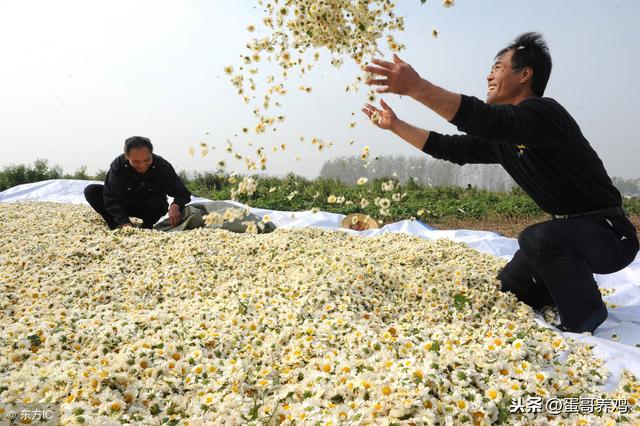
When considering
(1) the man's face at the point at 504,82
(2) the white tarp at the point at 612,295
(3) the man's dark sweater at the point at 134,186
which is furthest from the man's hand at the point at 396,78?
(3) the man's dark sweater at the point at 134,186

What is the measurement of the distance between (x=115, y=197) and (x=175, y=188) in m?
0.96

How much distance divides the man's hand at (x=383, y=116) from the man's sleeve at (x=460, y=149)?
1.47ft

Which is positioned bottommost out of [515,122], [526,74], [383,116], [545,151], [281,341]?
[281,341]

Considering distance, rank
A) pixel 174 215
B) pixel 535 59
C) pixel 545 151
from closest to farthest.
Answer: pixel 545 151 → pixel 535 59 → pixel 174 215

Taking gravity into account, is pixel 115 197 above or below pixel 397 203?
above

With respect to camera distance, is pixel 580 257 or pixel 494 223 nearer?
pixel 580 257

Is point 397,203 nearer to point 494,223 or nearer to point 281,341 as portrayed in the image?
point 494,223

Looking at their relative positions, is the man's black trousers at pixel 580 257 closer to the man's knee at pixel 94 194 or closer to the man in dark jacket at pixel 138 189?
the man in dark jacket at pixel 138 189

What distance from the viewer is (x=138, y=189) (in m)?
7.39

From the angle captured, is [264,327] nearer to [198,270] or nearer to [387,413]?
[387,413]

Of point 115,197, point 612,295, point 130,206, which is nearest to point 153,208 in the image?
point 130,206

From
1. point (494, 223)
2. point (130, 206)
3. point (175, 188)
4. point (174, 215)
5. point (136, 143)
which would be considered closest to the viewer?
point (136, 143)

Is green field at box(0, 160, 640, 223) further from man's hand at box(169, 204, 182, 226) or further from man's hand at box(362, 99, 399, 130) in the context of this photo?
man's hand at box(362, 99, 399, 130)

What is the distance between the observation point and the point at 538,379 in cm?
260
